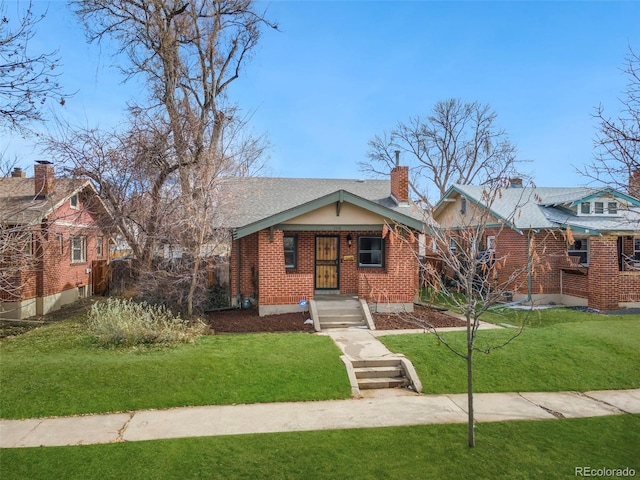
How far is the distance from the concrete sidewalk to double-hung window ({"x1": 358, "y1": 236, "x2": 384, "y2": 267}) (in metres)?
7.75

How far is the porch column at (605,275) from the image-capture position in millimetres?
15688

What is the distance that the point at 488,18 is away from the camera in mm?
12055

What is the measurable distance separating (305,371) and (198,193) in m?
6.87

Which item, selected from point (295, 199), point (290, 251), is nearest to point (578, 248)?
point (295, 199)

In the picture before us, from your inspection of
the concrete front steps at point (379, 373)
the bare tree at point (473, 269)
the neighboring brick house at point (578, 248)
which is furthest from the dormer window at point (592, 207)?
the concrete front steps at point (379, 373)

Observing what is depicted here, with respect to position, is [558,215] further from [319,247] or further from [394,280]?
[319,247]

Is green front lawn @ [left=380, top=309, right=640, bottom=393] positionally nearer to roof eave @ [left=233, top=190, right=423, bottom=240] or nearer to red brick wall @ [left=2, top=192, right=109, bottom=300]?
roof eave @ [left=233, top=190, right=423, bottom=240]

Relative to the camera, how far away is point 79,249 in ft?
63.1

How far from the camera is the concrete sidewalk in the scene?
5969 millimetres

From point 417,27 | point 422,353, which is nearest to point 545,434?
point 422,353

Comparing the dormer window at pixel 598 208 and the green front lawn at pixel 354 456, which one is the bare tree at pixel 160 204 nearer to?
the green front lawn at pixel 354 456

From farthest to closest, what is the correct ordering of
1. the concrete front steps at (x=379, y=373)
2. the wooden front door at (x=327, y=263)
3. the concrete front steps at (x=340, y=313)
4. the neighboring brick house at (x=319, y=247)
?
the wooden front door at (x=327, y=263)
the neighboring brick house at (x=319, y=247)
the concrete front steps at (x=340, y=313)
the concrete front steps at (x=379, y=373)

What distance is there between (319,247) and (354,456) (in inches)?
402

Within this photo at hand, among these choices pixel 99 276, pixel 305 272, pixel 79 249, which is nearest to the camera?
pixel 305 272
